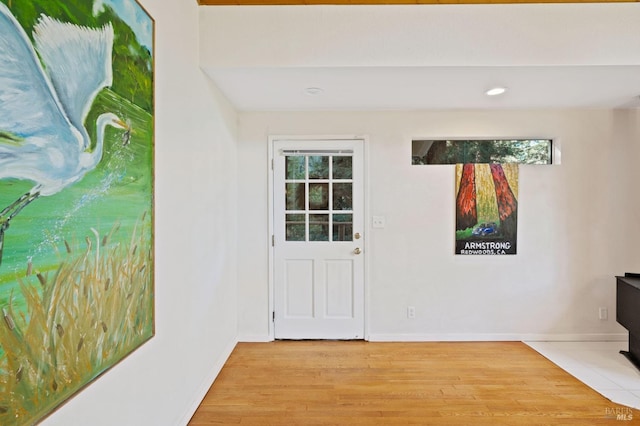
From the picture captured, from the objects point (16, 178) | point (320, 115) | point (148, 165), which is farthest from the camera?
point (320, 115)

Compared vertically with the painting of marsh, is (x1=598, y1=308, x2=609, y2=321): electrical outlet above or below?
below

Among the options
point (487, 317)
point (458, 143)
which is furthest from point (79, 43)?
point (487, 317)

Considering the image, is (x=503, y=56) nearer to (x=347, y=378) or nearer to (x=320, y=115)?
(x=320, y=115)

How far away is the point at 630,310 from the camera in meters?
2.76

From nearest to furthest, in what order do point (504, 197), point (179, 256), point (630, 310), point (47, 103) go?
1. point (47, 103)
2. point (179, 256)
3. point (630, 310)
4. point (504, 197)

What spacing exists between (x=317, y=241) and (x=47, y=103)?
98.0 inches

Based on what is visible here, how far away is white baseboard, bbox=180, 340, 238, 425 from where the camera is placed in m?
2.04

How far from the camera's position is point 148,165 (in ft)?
5.04

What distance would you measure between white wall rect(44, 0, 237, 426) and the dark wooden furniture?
3351 millimetres

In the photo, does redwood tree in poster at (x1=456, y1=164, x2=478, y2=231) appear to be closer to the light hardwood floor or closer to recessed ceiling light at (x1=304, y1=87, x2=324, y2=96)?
the light hardwood floor

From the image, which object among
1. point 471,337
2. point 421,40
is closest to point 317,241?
point 471,337

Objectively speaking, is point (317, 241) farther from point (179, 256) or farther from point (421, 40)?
point (421, 40)

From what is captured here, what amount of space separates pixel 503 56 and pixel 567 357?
254 centimetres

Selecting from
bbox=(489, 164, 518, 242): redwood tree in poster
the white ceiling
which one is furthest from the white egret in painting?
bbox=(489, 164, 518, 242): redwood tree in poster
